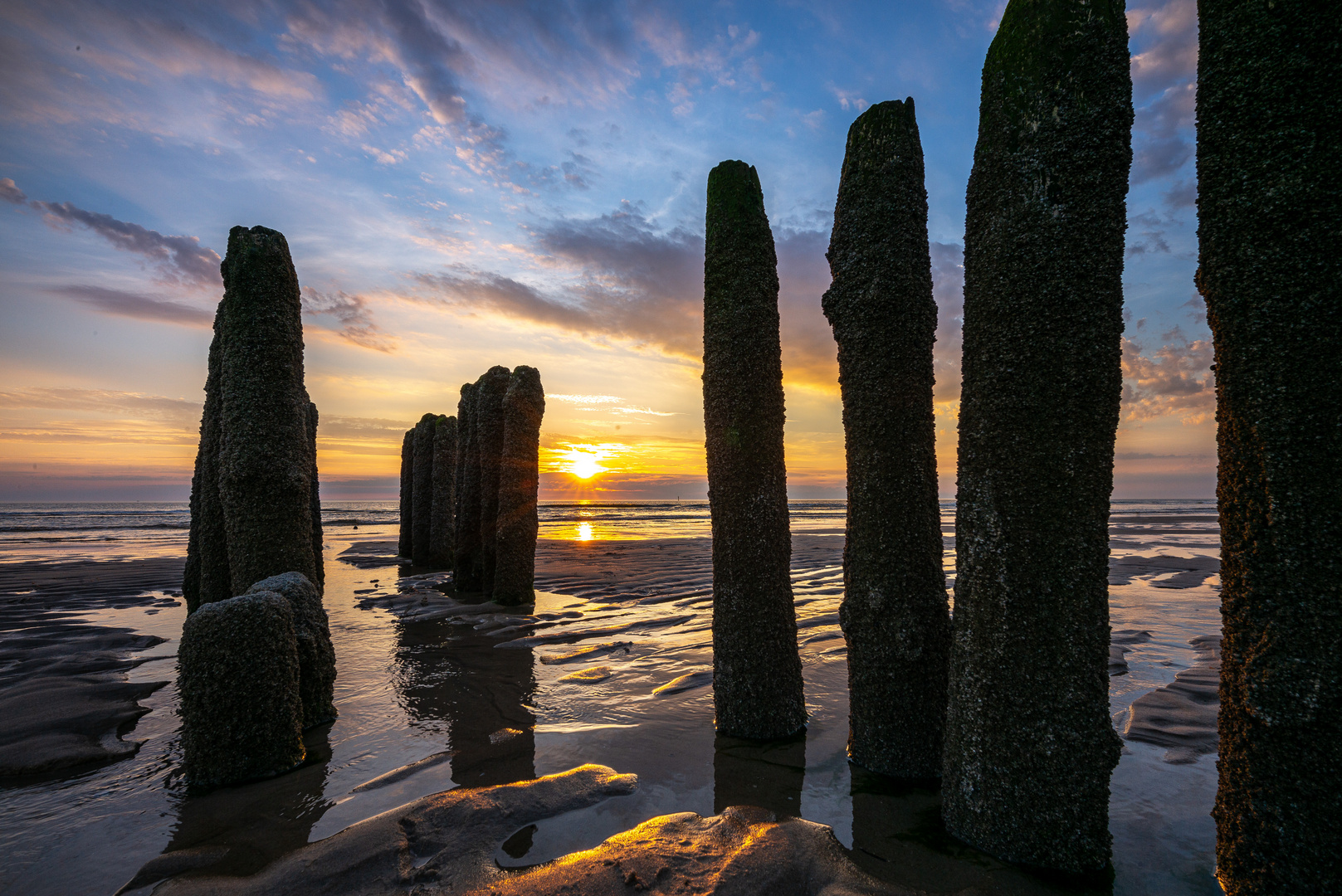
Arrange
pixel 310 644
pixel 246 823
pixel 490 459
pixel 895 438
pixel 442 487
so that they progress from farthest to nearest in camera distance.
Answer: pixel 442 487 < pixel 490 459 < pixel 310 644 < pixel 895 438 < pixel 246 823

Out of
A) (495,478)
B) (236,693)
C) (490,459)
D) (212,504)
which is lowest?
(236,693)

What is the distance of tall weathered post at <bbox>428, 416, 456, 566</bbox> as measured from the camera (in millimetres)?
17734

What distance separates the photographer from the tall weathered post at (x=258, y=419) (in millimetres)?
6652

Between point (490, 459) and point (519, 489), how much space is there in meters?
2.04

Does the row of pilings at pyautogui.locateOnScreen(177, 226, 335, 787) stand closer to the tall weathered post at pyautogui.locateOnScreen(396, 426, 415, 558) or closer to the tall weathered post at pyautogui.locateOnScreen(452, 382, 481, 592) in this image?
the tall weathered post at pyautogui.locateOnScreen(452, 382, 481, 592)

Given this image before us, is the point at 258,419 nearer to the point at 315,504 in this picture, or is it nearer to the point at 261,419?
the point at 261,419

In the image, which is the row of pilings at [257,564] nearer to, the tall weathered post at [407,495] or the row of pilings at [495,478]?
the row of pilings at [495,478]

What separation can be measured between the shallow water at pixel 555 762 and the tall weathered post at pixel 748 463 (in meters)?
0.67

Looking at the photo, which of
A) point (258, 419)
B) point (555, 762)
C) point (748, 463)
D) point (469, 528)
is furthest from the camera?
point (469, 528)

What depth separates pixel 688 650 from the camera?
355 inches

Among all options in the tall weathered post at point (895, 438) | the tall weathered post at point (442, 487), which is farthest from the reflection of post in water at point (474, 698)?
the tall weathered post at point (442, 487)

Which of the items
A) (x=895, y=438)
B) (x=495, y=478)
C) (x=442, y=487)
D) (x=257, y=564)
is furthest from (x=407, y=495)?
(x=895, y=438)

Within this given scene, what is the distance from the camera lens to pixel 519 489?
40.5 feet

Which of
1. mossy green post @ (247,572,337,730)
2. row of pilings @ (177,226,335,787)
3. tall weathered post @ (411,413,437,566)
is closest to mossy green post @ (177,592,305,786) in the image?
row of pilings @ (177,226,335,787)
